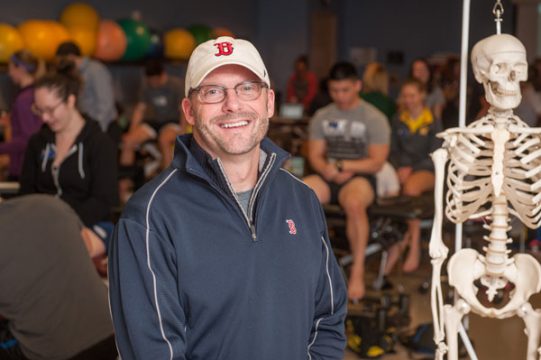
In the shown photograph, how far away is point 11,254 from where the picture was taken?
2496 millimetres

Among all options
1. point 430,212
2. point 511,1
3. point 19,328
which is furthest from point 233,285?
point 511,1

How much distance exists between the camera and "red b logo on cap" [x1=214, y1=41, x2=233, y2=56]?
1852mm

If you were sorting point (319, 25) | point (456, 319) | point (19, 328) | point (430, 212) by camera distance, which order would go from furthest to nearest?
point (319, 25) < point (430, 212) < point (19, 328) < point (456, 319)

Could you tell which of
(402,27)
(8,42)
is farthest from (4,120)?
(402,27)

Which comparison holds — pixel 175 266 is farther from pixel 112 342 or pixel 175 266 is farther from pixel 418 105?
pixel 418 105

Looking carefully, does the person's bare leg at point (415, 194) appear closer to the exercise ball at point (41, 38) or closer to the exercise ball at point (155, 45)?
the exercise ball at point (41, 38)

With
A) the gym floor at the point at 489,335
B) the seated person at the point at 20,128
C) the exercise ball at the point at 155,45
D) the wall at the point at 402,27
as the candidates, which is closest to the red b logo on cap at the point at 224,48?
the gym floor at the point at 489,335

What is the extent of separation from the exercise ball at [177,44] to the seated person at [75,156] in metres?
6.36

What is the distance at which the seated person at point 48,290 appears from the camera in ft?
8.27

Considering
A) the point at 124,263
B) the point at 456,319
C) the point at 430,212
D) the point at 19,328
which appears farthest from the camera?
the point at 430,212

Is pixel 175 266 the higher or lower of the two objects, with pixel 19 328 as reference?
higher

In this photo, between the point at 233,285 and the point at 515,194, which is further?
the point at 515,194

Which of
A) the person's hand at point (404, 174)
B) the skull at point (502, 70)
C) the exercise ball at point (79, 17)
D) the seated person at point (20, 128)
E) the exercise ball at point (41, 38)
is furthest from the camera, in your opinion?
the exercise ball at point (79, 17)

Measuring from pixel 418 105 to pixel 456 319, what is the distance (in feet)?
11.7
